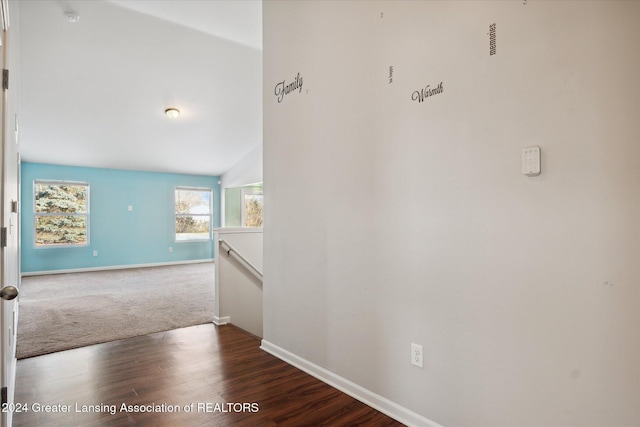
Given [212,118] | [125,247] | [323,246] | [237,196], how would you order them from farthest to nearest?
1. [237,196]
2. [125,247]
3. [212,118]
4. [323,246]

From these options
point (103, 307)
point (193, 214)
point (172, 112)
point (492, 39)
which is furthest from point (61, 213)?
point (492, 39)

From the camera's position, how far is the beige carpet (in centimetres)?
338

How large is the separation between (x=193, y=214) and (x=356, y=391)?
25.7 ft

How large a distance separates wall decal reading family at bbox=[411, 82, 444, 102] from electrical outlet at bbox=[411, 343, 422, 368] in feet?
4.21

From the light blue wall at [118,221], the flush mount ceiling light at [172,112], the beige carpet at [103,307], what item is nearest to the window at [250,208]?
the light blue wall at [118,221]

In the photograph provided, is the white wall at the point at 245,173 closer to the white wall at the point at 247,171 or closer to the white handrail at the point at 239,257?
the white wall at the point at 247,171

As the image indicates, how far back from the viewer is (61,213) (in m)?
7.30

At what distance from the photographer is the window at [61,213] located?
709cm

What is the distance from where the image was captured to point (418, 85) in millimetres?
1834

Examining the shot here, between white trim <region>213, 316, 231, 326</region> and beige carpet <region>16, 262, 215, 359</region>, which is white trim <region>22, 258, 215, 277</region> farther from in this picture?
white trim <region>213, 316, 231, 326</region>

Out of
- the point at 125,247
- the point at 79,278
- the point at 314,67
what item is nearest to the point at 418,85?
the point at 314,67

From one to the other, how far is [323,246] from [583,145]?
5.19ft

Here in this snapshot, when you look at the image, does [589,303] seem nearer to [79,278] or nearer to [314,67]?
[314,67]

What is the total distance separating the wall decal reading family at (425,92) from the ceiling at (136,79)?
2.62 metres
